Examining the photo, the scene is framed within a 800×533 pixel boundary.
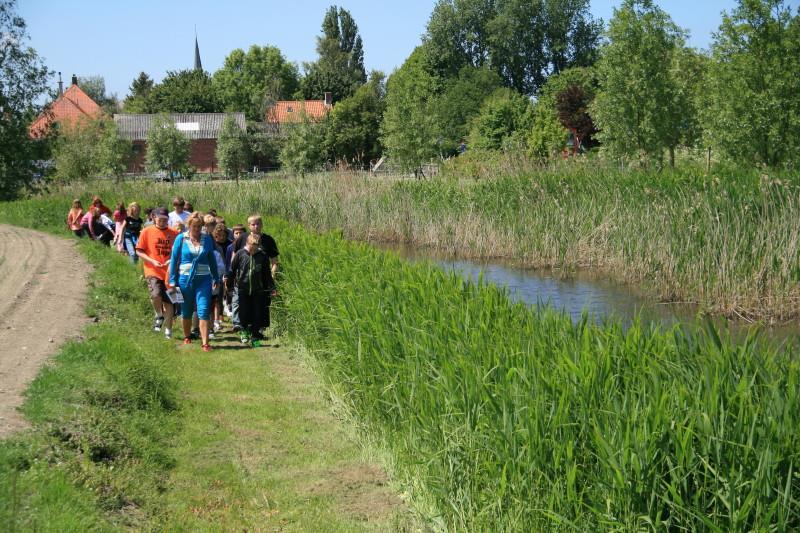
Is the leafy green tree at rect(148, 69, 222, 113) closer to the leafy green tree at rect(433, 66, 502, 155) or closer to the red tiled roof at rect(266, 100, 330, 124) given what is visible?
the red tiled roof at rect(266, 100, 330, 124)

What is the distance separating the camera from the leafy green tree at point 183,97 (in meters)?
91.0

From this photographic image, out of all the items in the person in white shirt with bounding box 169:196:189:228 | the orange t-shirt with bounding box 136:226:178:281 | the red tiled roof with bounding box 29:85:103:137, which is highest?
the red tiled roof with bounding box 29:85:103:137

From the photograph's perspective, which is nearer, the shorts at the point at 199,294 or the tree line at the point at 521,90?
the shorts at the point at 199,294

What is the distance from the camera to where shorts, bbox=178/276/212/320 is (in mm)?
11922

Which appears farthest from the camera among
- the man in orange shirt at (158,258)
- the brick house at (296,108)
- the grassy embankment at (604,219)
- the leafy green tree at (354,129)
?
the brick house at (296,108)

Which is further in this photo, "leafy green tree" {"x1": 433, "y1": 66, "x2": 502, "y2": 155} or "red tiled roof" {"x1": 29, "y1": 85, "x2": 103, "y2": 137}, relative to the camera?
"leafy green tree" {"x1": 433, "y1": 66, "x2": 502, "y2": 155}

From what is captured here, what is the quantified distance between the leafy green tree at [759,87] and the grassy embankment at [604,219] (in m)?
2.75

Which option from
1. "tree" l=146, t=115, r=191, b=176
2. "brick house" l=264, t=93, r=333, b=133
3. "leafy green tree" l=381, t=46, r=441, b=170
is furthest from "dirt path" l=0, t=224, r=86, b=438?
"brick house" l=264, t=93, r=333, b=133

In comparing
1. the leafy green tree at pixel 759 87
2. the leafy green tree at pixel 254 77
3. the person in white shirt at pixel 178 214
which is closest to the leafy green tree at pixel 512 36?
the leafy green tree at pixel 254 77

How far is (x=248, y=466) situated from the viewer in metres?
7.12

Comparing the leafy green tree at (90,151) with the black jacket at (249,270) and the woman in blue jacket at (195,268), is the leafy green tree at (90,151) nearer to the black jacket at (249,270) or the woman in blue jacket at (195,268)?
the black jacket at (249,270)

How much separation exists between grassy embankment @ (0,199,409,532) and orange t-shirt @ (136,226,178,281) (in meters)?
2.01

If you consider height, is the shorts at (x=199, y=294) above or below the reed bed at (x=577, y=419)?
below

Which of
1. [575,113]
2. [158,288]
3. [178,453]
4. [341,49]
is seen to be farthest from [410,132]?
[341,49]
